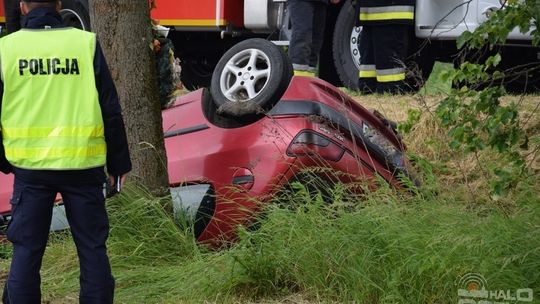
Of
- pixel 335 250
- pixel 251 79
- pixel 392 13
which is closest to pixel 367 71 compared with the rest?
pixel 392 13

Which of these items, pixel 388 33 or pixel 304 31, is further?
pixel 388 33

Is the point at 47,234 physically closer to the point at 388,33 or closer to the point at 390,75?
the point at 390,75

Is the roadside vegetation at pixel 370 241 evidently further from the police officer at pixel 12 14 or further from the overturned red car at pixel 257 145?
the police officer at pixel 12 14

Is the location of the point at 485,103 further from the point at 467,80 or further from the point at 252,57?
the point at 252,57

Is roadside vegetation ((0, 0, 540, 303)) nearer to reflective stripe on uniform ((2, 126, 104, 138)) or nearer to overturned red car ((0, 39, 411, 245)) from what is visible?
overturned red car ((0, 39, 411, 245))

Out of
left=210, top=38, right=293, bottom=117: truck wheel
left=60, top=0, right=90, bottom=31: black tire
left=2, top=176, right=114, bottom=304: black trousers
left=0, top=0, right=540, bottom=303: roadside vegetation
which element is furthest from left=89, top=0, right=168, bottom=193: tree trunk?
left=60, top=0, right=90, bottom=31: black tire

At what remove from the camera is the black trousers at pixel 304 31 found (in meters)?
8.21

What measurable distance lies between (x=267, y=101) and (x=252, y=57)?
46cm

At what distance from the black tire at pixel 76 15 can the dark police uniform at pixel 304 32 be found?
2762mm

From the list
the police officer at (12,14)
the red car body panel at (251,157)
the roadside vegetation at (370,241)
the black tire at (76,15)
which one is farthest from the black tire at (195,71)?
the roadside vegetation at (370,241)

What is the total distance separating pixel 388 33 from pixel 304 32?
2.48ft

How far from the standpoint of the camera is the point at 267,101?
5656mm

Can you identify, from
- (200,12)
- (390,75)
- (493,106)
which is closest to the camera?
(493,106)

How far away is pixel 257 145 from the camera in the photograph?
5457mm
